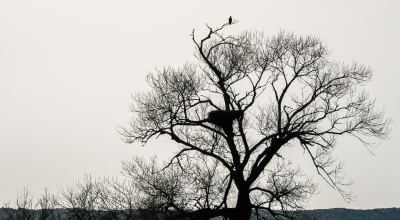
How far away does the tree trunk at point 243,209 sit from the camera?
49.0ft

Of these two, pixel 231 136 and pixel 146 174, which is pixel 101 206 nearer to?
pixel 146 174

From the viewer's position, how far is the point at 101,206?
54.1 ft

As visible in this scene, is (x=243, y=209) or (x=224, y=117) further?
(x=243, y=209)

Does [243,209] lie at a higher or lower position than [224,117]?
lower

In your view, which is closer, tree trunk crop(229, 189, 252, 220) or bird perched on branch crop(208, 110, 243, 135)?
bird perched on branch crop(208, 110, 243, 135)

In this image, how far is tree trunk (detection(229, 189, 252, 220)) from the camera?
49.0 feet

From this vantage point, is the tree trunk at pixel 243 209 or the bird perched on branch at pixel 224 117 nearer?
the bird perched on branch at pixel 224 117

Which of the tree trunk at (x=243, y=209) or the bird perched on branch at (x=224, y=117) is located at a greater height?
the bird perched on branch at (x=224, y=117)

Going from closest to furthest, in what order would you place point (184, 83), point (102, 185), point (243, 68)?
1. point (184, 83)
2. point (243, 68)
3. point (102, 185)

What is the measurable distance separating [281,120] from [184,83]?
3.74 m

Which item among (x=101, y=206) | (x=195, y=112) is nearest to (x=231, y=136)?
(x=195, y=112)

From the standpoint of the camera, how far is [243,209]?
15.0 meters

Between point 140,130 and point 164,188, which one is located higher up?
point 140,130

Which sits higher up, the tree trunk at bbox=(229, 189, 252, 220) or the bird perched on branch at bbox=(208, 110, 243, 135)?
the bird perched on branch at bbox=(208, 110, 243, 135)
